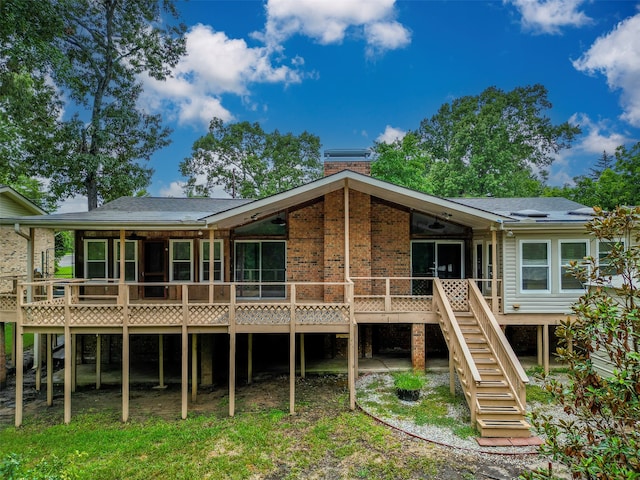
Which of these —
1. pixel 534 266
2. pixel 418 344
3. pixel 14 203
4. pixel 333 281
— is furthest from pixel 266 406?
pixel 14 203

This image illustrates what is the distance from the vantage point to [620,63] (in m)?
33.1

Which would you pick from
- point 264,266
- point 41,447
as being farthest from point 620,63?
point 41,447

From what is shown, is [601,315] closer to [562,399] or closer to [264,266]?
[562,399]

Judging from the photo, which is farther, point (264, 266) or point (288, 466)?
point (264, 266)

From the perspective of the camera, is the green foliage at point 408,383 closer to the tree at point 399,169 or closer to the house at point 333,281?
the house at point 333,281

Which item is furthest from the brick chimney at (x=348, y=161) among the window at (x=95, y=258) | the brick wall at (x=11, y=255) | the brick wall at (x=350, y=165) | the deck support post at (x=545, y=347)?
the brick wall at (x=11, y=255)

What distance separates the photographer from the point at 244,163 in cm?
3334

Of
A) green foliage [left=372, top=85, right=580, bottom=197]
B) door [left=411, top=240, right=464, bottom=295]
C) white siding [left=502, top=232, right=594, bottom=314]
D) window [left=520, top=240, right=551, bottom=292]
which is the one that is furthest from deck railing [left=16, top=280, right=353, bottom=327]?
green foliage [left=372, top=85, right=580, bottom=197]

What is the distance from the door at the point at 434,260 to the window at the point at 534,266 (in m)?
2.34

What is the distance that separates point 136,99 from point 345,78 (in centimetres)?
2870

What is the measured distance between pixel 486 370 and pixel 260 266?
7.44m

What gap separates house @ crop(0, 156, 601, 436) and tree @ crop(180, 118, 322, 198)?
18409mm

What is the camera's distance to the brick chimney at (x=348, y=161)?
1307 cm

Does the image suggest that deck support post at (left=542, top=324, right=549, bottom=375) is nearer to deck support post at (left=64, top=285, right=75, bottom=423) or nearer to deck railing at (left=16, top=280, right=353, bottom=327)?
deck railing at (left=16, top=280, right=353, bottom=327)
